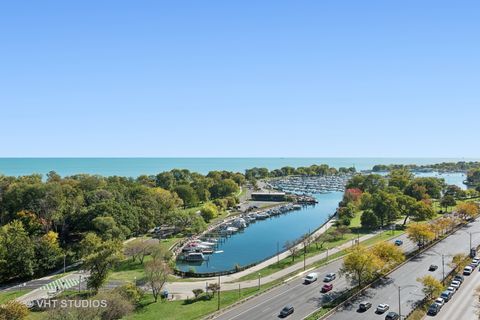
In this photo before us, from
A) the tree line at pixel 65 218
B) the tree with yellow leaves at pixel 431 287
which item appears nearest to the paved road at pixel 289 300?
the tree with yellow leaves at pixel 431 287

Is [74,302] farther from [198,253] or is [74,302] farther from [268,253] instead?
[268,253]

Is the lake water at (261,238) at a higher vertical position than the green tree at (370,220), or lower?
lower

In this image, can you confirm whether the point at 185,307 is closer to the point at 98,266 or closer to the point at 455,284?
the point at 98,266

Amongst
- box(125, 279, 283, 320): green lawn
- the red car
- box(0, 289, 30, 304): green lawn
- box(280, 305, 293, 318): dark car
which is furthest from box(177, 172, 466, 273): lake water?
box(280, 305, 293, 318): dark car

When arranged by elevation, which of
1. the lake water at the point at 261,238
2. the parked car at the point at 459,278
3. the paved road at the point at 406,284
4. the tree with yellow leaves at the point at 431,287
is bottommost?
the lake water at the point at 261,238

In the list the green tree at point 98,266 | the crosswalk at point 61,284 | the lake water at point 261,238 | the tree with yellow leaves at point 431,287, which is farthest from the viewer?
the lake water at point 261,238

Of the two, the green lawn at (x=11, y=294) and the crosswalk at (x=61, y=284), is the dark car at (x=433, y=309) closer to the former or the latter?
the crosswalk at (x=61, y=284)

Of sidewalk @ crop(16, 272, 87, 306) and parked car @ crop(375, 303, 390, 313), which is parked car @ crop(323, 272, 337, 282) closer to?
parked car @ crop(375, 303, 390, 313)

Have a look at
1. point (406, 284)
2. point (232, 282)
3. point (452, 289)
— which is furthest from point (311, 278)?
point (452, 289)
